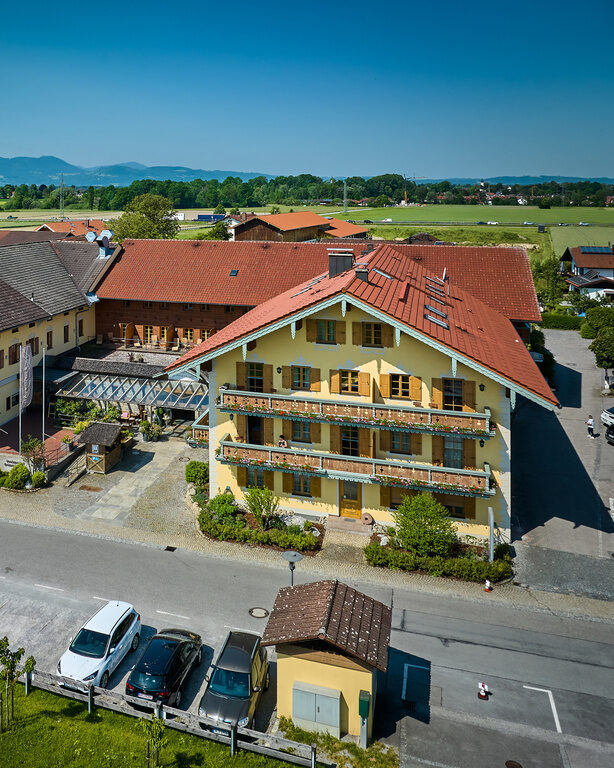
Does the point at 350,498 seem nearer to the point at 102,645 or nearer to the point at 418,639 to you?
the point at 418,639

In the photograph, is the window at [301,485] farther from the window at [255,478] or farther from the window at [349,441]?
the window at [349,441]

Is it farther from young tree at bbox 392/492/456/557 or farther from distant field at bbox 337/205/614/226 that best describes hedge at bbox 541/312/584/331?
distant field at bbox 337/205/614/226

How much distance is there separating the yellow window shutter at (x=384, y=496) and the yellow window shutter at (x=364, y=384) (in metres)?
4.43

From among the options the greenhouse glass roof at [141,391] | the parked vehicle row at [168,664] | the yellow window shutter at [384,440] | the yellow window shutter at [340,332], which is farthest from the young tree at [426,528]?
the greenhouse glass roof at [141,391]

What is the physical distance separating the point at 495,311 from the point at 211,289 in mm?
22934

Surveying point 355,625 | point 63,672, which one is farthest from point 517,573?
point 63,672

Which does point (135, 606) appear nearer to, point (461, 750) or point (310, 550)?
point (310, 550)

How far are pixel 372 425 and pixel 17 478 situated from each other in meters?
19.2

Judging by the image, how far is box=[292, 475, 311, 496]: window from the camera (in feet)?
96.1

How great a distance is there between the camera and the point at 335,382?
1110 inches

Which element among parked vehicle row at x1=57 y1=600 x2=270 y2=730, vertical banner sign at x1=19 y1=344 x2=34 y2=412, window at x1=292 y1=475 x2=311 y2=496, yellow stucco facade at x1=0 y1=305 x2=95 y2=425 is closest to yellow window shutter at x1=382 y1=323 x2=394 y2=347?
window at x1=292 y1=475 x2=311 y2=496

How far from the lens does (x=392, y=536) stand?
27.2m

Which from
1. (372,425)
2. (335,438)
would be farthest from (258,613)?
(372,425)

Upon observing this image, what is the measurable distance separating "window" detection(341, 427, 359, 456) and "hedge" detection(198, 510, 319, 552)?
4164 millimetres
